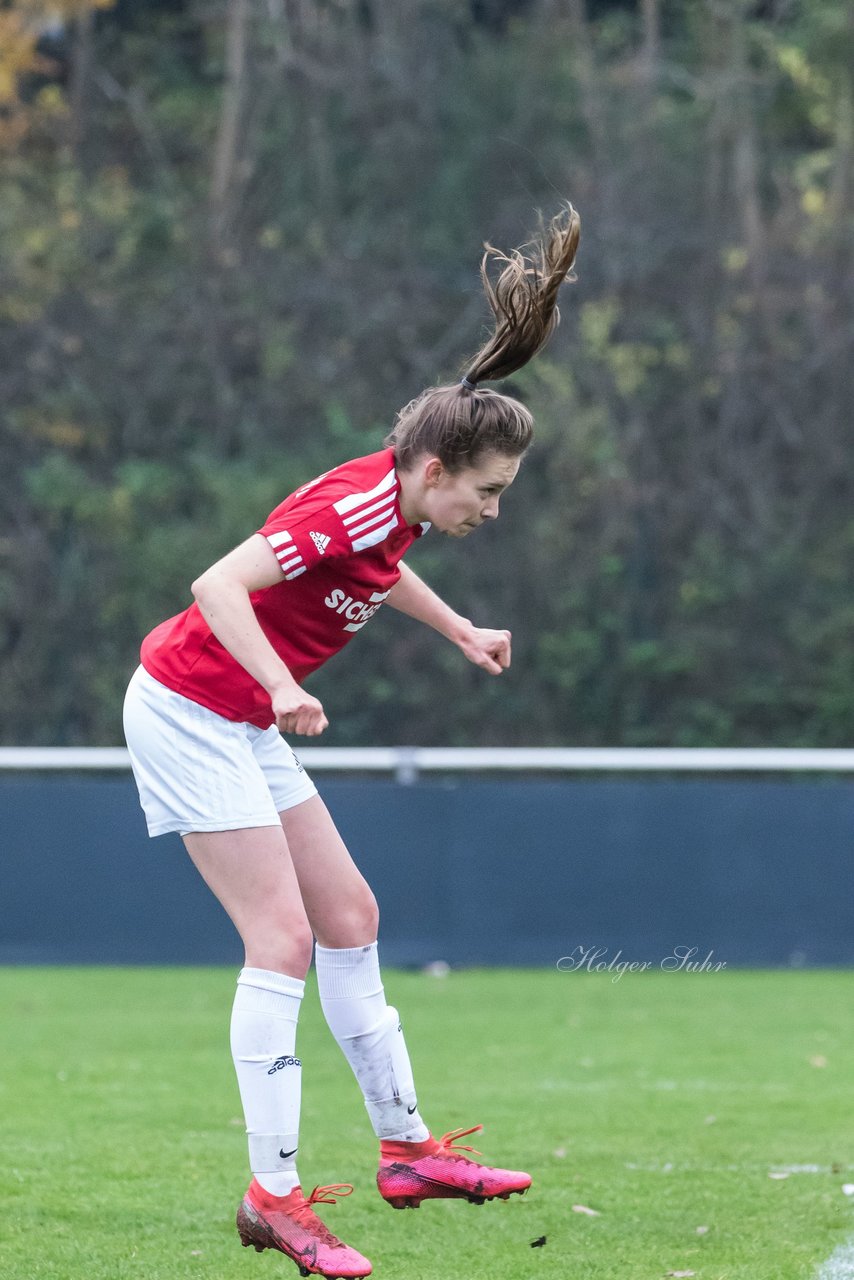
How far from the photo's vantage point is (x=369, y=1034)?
4.21 meters

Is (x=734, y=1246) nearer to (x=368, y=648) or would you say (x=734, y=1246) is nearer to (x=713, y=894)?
(x=713, y=894)


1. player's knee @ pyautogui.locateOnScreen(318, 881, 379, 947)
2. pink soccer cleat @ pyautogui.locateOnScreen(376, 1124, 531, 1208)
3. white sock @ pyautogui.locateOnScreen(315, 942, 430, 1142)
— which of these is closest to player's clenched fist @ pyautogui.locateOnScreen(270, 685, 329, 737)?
player's knee @ pyautogui.locateOnScreen(318, 881, 379, 947)

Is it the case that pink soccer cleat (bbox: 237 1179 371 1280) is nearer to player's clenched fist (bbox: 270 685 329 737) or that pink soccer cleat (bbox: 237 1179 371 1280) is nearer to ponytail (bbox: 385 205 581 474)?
player's clenched fist (bbox: 270 685 329 737)

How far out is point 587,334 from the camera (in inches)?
646

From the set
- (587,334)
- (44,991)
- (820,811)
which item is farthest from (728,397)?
(44,991)

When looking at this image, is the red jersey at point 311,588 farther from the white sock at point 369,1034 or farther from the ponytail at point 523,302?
the white sock at point 369,1034

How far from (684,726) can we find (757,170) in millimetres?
6089

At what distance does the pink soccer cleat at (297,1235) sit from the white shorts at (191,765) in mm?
809

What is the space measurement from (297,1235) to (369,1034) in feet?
2.01

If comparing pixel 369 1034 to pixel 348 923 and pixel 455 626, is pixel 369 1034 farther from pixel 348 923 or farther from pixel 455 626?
pixel 455 626

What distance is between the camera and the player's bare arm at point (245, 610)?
3.68m

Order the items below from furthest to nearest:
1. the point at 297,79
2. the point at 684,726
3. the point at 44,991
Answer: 1. the point at 297,79
2. the point at 684,726
3. the point at 44,991

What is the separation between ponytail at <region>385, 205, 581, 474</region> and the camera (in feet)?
12.9

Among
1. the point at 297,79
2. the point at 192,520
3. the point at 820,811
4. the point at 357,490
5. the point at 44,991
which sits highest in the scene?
the point at 297,79
